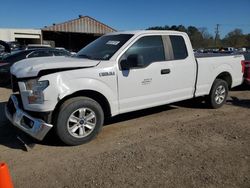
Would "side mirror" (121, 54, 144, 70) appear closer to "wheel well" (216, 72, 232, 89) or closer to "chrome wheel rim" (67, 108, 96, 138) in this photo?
"chrome wheel rim" (67, 108, 96, 138)

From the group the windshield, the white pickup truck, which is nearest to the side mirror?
the white pickup truck

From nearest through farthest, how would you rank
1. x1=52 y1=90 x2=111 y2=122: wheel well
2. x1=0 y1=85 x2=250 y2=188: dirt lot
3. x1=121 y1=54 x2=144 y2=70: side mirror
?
x1=0 y1=85 x2=250 y2=188: dirt lot
x1=52 y1=90 x2=111 y2=122: wheel well
x1=121 y1=54 x2=144 y2=70: side mirror

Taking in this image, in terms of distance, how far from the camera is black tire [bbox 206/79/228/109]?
7.11m

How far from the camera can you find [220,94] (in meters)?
7.33

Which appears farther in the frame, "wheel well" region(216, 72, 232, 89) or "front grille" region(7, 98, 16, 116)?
"wheel well" region(216, 72, 232, 89)

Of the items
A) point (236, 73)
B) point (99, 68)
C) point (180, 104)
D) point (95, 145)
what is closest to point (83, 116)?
point (95, 145)

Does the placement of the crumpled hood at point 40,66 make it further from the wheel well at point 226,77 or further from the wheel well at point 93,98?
the wheel well at point 226,77

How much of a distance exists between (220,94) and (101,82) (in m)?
3.72

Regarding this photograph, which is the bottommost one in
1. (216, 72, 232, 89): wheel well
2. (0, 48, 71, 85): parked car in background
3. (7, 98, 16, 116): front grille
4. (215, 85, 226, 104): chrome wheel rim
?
(215, 85, 226, 104): chrome wheel rim

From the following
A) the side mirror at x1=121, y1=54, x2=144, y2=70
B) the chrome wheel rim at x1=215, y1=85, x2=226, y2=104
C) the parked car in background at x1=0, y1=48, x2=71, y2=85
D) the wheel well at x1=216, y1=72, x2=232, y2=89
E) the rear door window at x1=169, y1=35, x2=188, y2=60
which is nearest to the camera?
the side mirror at x1=121, y1=54, x2=144, y2=70

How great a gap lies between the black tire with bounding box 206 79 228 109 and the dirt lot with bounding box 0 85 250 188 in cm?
84

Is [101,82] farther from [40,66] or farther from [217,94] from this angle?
[217,94]

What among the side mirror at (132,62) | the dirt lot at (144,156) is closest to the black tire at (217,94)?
the dirt lot at (144,156)

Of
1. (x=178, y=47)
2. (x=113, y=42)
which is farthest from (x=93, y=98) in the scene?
(x=178, y=47)
